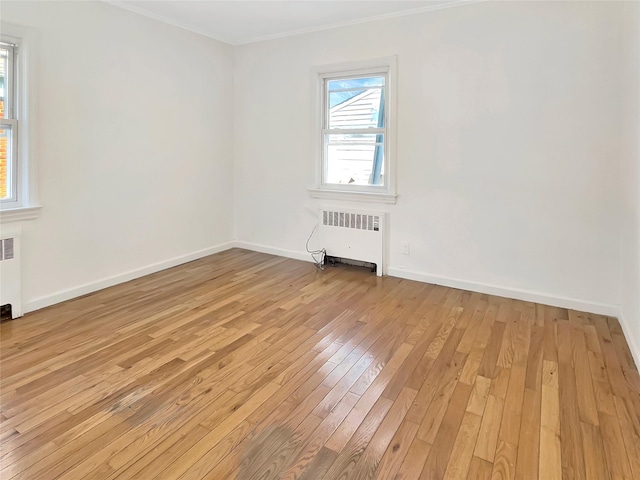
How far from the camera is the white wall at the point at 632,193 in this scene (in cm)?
262

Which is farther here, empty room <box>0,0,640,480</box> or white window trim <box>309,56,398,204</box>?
white window trim <box>309,56,398,204</box>

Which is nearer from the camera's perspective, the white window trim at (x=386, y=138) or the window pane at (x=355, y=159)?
the white window trim at (x=386, y=138)

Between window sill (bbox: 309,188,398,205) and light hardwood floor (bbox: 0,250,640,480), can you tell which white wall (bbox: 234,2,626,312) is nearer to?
window sill (bbox: 309,188,398,205)

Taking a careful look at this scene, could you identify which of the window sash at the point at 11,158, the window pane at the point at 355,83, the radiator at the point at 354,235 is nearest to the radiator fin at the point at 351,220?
the radiator at the point at 354,235

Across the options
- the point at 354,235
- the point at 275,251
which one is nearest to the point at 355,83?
the point at 354,235

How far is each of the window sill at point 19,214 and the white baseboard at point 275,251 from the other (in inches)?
98.4

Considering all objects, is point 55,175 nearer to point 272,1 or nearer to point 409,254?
point 272,1

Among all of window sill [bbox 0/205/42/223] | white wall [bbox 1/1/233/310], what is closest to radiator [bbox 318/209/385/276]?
white wall [bbox 1/1/233/310]

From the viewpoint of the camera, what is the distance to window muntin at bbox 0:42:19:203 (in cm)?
314

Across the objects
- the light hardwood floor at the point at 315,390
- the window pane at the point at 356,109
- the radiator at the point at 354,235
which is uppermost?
the window pane at the point at 356,109

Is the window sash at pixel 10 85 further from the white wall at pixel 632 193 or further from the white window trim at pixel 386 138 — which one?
the white wall at pixel 632 193

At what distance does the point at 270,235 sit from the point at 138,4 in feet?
9.08

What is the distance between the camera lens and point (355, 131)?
4.50m

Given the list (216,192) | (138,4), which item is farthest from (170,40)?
(216,192)
